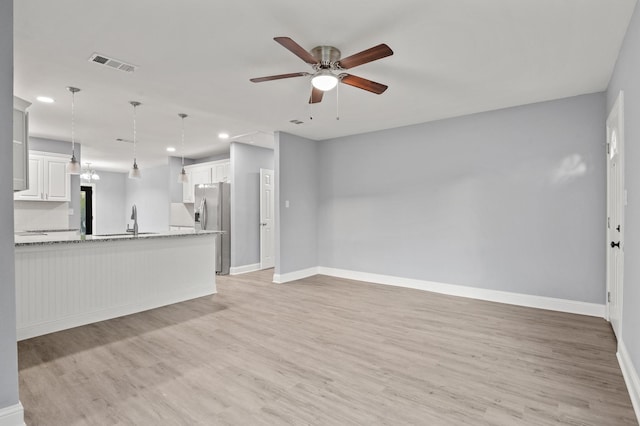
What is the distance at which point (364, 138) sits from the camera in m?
5.99

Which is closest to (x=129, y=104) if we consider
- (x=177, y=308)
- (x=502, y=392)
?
(x=177, y=308)

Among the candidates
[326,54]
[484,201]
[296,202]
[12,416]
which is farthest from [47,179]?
[484,201]

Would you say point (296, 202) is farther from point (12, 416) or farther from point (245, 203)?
point (12, 416)

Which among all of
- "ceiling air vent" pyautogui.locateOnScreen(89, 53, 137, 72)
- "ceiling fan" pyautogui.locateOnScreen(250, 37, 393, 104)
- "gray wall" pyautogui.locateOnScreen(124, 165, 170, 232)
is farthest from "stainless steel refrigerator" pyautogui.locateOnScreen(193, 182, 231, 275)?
"ceiling fan" pyautogui.locateOnScreen(250, 37, 393, 104)

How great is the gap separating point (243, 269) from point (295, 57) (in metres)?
4.74

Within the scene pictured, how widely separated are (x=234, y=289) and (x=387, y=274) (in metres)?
2.61

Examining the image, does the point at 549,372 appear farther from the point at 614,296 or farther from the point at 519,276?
the point at 519,276

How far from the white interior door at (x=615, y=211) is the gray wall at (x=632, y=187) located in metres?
0.21

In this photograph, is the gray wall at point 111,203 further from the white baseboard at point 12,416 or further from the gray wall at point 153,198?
the white baseboard at point 12,416

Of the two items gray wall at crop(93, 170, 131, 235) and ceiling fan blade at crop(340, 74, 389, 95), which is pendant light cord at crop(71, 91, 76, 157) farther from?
gray wall at crop(93, 170, 131, 235)

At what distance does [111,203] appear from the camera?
427 inches

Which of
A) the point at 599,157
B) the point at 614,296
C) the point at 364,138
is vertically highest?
the point at 364,138

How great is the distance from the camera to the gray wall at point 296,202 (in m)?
5.85

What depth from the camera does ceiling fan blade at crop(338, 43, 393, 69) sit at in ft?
7.61
